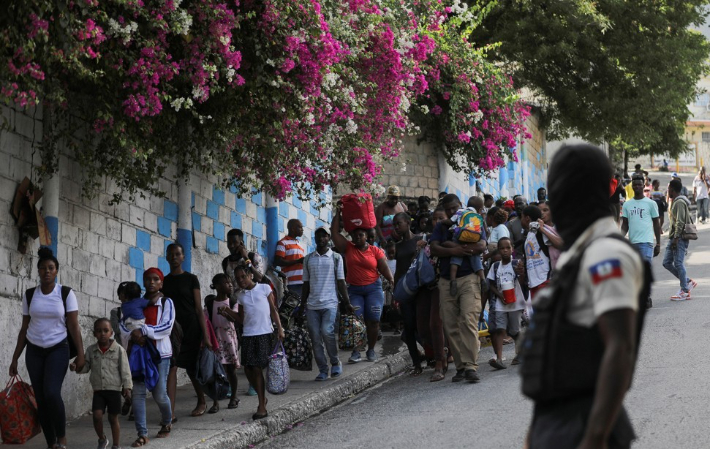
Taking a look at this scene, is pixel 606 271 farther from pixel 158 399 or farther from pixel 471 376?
pixel 471 376

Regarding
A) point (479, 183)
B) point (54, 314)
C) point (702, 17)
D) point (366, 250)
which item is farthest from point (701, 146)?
point (54, 314)

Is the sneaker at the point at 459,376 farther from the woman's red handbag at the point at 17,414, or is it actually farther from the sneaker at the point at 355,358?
the woman's red handbag at the point at 17,414

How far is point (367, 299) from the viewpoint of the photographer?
1265cm

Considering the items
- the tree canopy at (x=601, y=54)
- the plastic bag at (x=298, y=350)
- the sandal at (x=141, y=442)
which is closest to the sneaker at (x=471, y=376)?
the plastic bag at (x=298, y=350)

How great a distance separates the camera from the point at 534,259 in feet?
37.5

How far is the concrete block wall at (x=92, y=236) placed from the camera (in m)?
9.23

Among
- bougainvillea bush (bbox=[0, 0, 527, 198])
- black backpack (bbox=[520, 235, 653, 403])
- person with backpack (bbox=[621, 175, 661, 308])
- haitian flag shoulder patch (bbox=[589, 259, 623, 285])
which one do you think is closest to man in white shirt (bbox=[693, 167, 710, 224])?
person with backpack (bbox=[621, 175, 661, 308])

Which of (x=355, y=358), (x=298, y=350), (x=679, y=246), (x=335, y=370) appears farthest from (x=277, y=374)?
(x=679, y=246)

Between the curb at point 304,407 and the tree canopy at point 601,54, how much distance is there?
13.0 m

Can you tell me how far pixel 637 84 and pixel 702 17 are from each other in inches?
136

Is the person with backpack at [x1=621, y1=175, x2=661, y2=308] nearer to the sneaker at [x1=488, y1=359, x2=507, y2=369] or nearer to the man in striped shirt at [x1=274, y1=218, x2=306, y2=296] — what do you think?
the sneaker at [x1=488, y1=359, x2=507, y2=369]

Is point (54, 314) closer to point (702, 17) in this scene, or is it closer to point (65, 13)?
point (65, 13)

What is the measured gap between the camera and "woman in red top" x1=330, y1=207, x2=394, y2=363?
41.1 ft

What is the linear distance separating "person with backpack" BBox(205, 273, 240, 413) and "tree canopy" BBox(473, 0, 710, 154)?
14.8 meters
